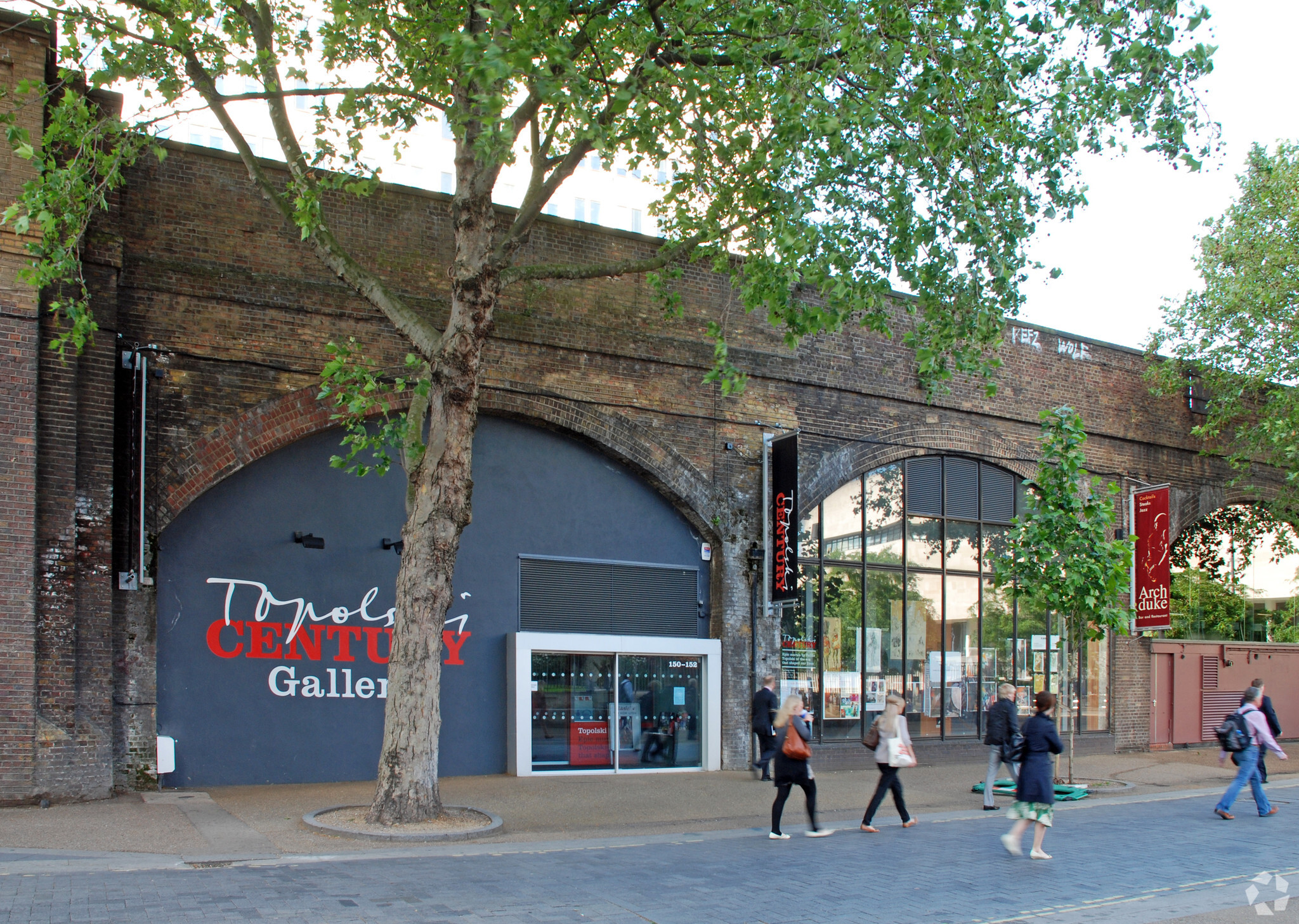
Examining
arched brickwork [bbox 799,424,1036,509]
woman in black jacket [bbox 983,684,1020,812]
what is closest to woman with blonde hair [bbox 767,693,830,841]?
woman in black jacket [bbox 983,684,1020,812]

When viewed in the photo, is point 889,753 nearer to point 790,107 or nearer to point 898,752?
point 898,752

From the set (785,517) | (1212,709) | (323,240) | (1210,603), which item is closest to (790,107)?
(323,240)

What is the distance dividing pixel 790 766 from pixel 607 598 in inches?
241

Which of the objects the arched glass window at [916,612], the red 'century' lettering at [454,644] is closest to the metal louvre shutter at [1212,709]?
the arched glass window at [916,612]

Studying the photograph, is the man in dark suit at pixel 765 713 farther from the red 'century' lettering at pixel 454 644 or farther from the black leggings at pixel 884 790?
the red 'century' lettering at pixel 454 644

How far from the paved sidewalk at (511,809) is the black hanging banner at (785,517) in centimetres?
290

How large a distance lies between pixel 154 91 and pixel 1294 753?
78.2 feet

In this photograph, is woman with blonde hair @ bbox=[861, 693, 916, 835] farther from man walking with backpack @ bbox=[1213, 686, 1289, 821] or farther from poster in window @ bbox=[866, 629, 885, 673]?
poster in window @ bbox=[866, 629, 885, 673]

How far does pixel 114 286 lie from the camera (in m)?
12.9

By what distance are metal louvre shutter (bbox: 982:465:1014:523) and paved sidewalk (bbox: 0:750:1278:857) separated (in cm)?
498

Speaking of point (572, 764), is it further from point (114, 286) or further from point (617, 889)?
point (114, 286)

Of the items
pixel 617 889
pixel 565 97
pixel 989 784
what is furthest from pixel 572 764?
pixel 565 97

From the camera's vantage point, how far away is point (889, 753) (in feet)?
37.5

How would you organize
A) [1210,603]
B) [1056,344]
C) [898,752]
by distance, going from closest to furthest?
[898,752] < [1056,344] < [1210,603]
